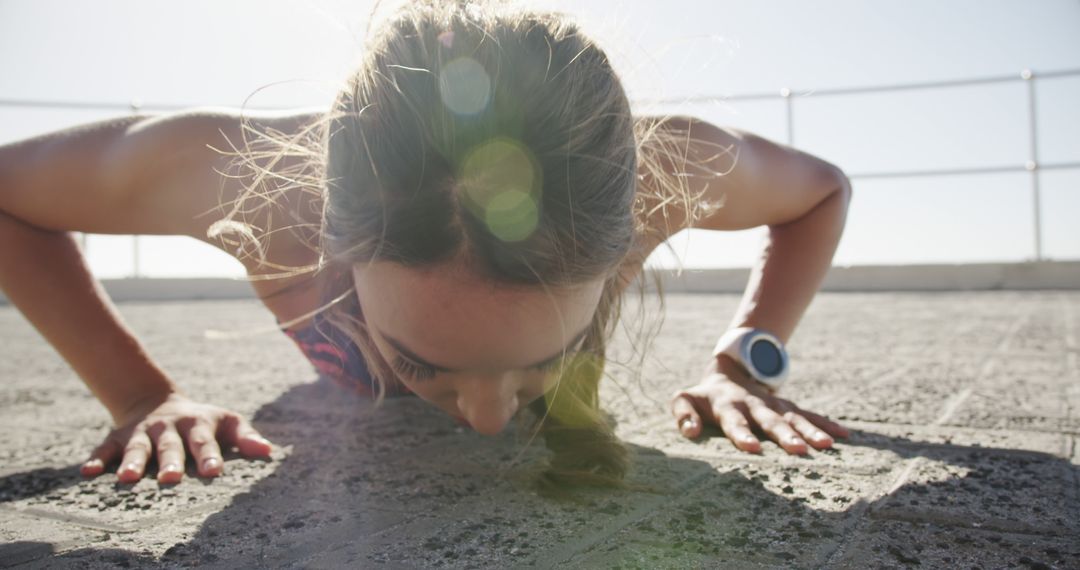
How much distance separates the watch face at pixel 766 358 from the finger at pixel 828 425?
0.58 ft

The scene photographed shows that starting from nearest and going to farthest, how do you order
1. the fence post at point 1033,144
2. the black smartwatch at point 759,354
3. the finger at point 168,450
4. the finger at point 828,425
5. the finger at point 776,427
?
1. the finger at point 168,450
2. the finger at point 776,427
3. the finger at point 828,425
4. the black smartwatch at point 759,354
5. the fence post at point 1033,144

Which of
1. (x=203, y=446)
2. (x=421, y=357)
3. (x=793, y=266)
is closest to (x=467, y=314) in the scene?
(x=421, y=357)

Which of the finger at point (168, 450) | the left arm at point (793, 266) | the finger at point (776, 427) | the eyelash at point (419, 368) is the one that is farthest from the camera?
the left arm at point (793, 266)

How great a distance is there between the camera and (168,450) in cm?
153

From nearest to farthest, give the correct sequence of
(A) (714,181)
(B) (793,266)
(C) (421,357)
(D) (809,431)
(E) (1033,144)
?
(C) (421,357), (D) (809,431), (A) (714,181), (B) (793,266), (E) (1033,144)

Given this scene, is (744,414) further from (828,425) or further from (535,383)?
(535,383)

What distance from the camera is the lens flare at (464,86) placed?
1.14 m

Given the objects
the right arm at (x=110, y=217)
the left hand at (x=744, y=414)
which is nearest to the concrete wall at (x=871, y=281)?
the left hand at (x=744, y=414)

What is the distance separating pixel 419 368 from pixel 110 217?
0.92 m

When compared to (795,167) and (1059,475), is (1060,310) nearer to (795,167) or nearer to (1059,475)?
(795,167)

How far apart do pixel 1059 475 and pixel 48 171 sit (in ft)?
6.43

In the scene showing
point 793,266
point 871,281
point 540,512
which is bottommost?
point 871,281

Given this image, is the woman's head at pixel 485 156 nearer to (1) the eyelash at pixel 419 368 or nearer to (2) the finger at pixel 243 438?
(1) the eyelash at pixel 419 368

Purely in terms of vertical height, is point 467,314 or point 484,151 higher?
point 484,151
